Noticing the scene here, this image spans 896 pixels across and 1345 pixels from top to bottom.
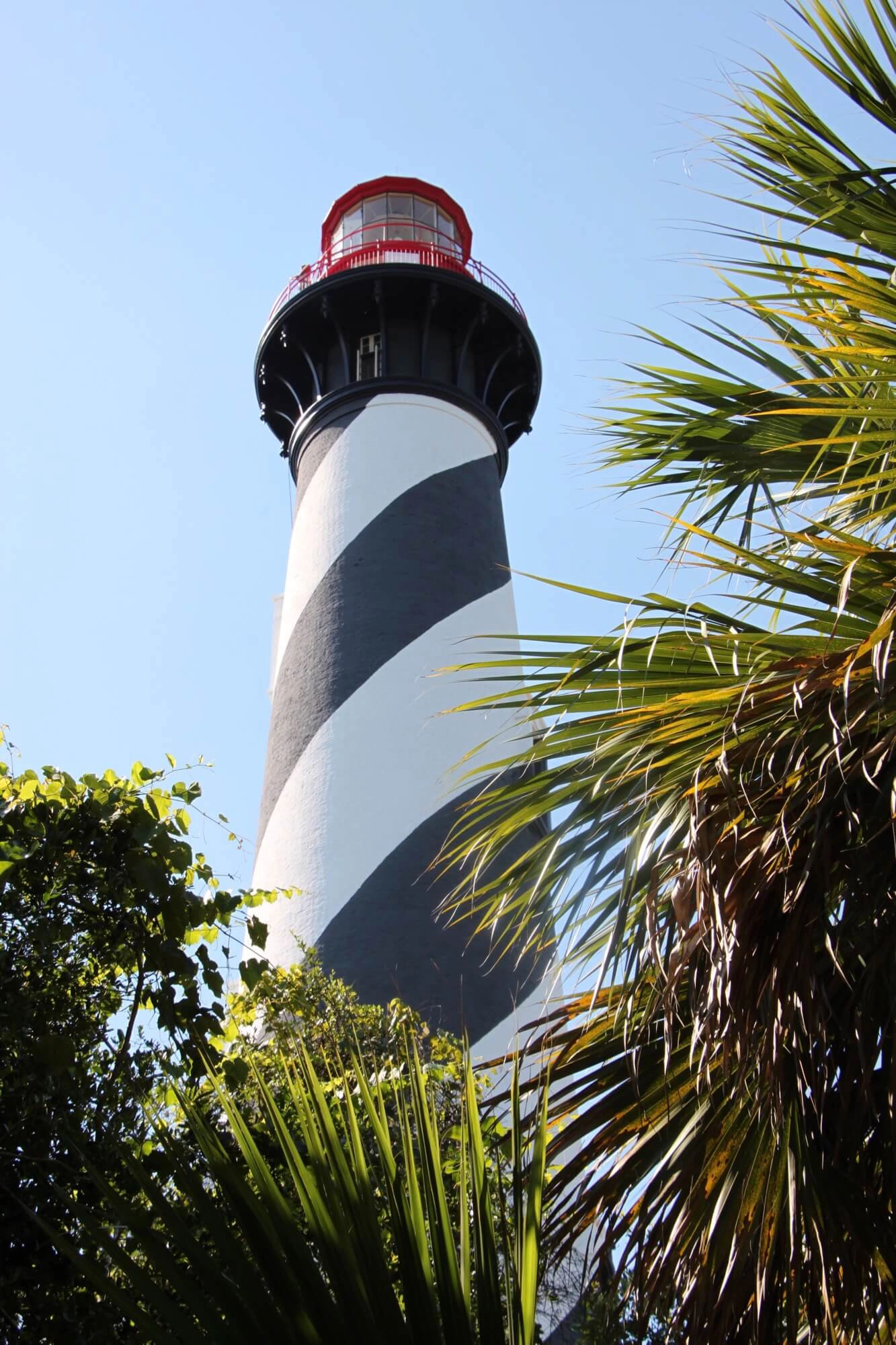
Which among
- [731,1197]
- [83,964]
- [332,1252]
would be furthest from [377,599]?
[332,1252]

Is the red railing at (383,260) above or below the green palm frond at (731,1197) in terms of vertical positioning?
above

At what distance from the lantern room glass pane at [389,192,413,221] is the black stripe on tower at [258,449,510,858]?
5.07 m

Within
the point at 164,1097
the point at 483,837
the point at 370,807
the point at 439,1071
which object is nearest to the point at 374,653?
the point at 370,807

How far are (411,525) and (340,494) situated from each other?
2.47 ft

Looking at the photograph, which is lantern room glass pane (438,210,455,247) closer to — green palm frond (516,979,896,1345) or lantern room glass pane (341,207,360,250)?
lantern room glass pane (341,207,360,250)

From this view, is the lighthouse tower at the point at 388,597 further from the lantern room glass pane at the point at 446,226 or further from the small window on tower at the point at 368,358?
the lantern room glass pane at the point at 446,226

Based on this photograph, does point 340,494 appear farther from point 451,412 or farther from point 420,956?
point 420,956

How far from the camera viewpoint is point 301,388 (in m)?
11.9

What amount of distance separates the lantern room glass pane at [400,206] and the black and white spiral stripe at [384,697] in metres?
4.10

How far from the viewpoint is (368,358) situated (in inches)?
453

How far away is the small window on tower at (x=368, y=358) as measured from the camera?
1127 cm

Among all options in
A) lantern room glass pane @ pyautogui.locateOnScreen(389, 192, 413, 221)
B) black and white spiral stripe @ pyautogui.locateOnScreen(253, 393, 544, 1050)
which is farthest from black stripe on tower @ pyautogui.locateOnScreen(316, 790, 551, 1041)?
lantern room glass pane @ pyautogui.locateOnScreen(389, 192, 413, 221)

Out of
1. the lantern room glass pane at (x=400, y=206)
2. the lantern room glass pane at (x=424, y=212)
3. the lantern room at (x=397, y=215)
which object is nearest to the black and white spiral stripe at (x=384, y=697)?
the lantern room at (x=397, y=215)

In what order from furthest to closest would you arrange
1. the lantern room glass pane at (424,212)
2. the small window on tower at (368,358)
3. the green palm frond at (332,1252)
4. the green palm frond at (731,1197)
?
the lantern room glass pane at (424,212)
the small window on tower at (368,358)
the green palm frond at (731,1197)
the green palm frond at (332,1252)
